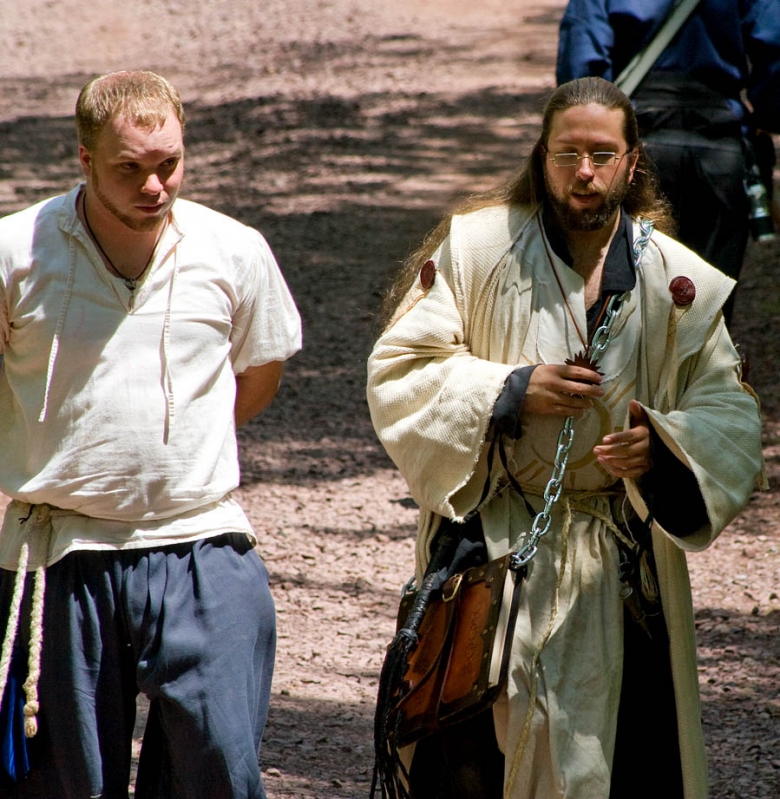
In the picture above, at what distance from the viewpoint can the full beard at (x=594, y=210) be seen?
3.21 meters

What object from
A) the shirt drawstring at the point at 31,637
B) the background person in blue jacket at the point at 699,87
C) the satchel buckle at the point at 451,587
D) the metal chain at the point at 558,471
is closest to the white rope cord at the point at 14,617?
the shirt drawstring at the point at 31,637

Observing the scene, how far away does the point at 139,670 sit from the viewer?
3021 millimetres

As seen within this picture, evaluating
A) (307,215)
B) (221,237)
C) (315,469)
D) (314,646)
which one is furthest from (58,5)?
(221,237)

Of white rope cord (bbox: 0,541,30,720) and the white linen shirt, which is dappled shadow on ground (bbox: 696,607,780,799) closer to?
the white linen shirt

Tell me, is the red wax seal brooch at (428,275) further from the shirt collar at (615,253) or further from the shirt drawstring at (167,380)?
the shirt drawstring at (167,380)

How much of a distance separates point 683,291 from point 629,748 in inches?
44.3

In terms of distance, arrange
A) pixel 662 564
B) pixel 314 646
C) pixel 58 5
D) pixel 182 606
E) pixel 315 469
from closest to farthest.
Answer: pixel 182 606 < pixel 662 564 < pixel 314 646 < pixel 315 469 < pixel 58 5

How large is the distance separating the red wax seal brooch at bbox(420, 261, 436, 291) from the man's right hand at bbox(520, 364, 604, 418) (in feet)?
1.26

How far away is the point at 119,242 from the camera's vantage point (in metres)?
3.06

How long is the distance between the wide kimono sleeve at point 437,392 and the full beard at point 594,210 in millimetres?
281

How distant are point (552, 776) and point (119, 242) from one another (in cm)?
158

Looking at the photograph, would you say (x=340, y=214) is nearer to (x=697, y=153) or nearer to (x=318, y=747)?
(x=697, y=153)

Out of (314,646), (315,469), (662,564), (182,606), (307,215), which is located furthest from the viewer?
(307,215)

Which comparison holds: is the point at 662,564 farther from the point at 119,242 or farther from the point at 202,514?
the point at 119,242
